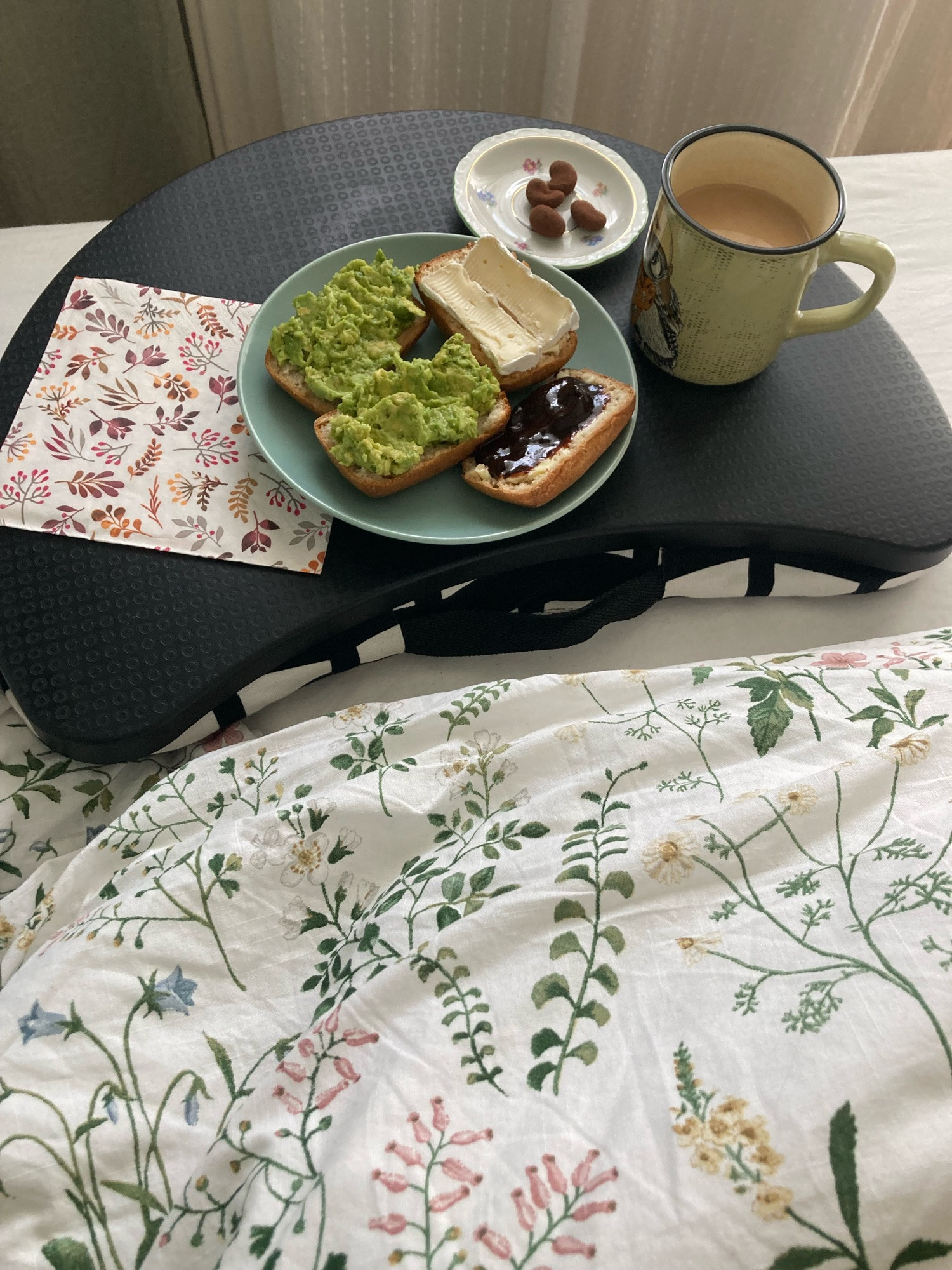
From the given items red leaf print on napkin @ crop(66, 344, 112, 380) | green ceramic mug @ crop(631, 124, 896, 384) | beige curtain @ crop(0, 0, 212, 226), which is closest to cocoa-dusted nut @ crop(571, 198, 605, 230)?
green ceramic mug @ crop(631, 124, 896, 384)

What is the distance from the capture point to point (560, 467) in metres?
0.72

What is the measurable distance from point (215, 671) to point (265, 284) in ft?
1.26

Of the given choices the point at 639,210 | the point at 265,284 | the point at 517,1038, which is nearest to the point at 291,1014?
the point at 517,1038

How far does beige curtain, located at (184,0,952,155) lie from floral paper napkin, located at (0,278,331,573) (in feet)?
2.18

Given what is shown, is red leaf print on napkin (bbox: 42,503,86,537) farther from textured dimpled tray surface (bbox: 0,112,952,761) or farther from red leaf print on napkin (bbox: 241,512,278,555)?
red leaf print on napkin (bbox: 241,512,278,555)

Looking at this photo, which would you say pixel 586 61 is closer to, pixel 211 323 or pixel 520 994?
pixel 211 323

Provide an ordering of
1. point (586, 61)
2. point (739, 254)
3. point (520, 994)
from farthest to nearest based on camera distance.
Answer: point (586, 61) → point (739, 254) → point (520, 994)

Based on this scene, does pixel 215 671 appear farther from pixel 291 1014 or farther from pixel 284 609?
pixel 291 1014

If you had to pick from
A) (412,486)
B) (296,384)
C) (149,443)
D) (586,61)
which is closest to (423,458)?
(412,486)

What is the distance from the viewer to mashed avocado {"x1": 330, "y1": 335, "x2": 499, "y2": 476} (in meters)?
0.71

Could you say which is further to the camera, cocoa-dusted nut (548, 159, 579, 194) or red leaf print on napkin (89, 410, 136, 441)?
cocoa-dusted nut (548, 159, 579, 194)

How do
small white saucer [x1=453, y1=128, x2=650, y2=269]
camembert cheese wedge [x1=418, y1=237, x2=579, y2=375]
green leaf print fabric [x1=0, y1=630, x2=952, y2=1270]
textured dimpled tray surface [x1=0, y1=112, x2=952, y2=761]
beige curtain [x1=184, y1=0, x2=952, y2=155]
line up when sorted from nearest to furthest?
green leaf print fabric [x1=0, y1=630, x2=952, y2=1270]
textured dimpled tray surface [x1=0, y1=112, x2=952, y2=761]
camembert cheese wedge [x1=418, y1=237, x2=579, y2=375]
small white saucer [x1=453, y1=128, x2=650, y2=269]
beige curtain [x1=184, y1=0, x2=952, y2=155]

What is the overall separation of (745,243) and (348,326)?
12.8 inches

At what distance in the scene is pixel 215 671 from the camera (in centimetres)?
68
